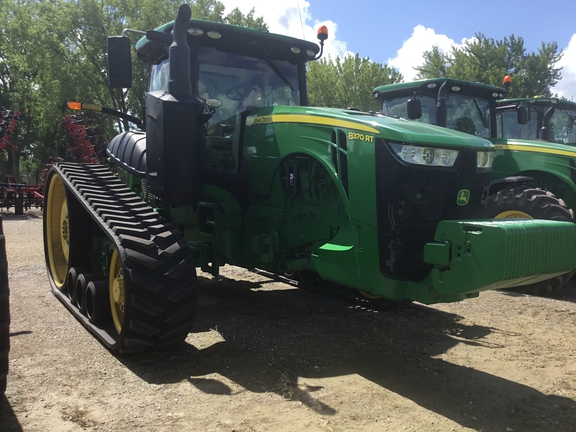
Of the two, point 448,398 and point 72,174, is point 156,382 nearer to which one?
point 448,398

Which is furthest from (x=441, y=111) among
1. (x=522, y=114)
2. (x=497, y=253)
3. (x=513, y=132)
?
(x=497, y=253)

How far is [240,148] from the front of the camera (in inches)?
189

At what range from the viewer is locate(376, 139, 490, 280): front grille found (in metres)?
3.64

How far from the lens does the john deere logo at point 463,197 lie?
3.87 metres

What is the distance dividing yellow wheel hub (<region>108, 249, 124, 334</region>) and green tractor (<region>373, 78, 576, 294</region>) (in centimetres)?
419

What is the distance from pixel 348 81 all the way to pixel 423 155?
96.6 feet

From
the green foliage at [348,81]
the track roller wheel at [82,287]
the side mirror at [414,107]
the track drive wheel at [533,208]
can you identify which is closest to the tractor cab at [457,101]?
the side mirror at [414,107]

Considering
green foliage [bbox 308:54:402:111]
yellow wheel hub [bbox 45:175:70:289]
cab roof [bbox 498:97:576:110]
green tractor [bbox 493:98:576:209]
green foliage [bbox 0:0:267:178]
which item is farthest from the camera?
green foliage [bbox 308:54:402:111]

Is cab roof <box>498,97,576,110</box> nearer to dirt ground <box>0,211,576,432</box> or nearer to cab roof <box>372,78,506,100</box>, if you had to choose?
cab roof <box>372,78,506,100</box>

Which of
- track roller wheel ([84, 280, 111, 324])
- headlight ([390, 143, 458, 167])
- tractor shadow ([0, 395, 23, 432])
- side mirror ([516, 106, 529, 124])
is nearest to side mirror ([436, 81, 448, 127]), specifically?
side mirror ([516, 106, 529, 124])

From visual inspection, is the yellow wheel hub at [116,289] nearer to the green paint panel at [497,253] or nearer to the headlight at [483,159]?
the green paint panel at [497,253]

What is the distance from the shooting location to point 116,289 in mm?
4508

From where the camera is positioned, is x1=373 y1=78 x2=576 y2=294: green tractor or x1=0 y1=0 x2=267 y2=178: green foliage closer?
x1=373 y1=78 x2=576 y2=294: green tractor

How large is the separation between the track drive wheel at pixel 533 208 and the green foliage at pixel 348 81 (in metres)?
24.3
